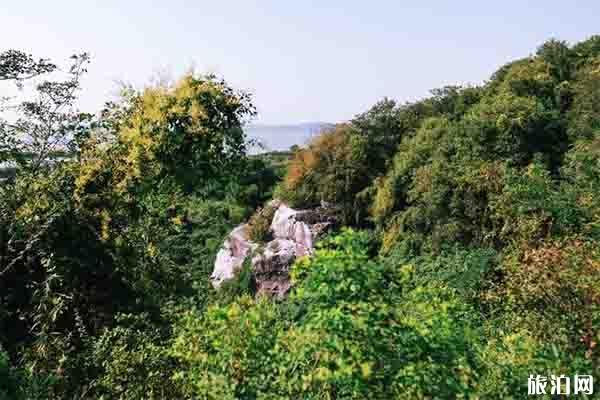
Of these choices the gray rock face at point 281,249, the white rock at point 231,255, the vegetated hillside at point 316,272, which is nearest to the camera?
the vegetated hillside at point 316,272

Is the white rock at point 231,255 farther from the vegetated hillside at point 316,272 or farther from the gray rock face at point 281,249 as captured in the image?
the vegetated hillside at point 316,272

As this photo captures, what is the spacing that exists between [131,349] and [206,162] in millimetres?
2339

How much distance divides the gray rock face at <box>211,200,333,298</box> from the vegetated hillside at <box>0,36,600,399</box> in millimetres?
2083

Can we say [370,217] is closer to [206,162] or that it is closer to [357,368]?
[206,162]

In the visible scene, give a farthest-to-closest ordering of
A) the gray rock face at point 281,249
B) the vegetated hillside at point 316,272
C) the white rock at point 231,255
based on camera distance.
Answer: the white rock at point 231,255 → the gray rock face at point 281,249 → the vegetated hillside at point 316,272

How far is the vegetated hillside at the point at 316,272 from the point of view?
113 inches

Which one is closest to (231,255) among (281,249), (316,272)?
(281,249)

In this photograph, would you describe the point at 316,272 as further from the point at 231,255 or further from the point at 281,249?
the point at 231,255

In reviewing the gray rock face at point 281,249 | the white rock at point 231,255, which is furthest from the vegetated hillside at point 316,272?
the white rock at point 231,255

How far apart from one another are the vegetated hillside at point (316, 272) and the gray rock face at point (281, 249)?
2083 mm

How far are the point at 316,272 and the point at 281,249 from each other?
13.6 meters

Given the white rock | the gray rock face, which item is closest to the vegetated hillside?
the gray rock face

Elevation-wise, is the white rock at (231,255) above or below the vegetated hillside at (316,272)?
below

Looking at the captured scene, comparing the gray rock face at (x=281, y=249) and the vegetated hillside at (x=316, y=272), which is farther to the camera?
the gray rock face at (x=281, y=249)
